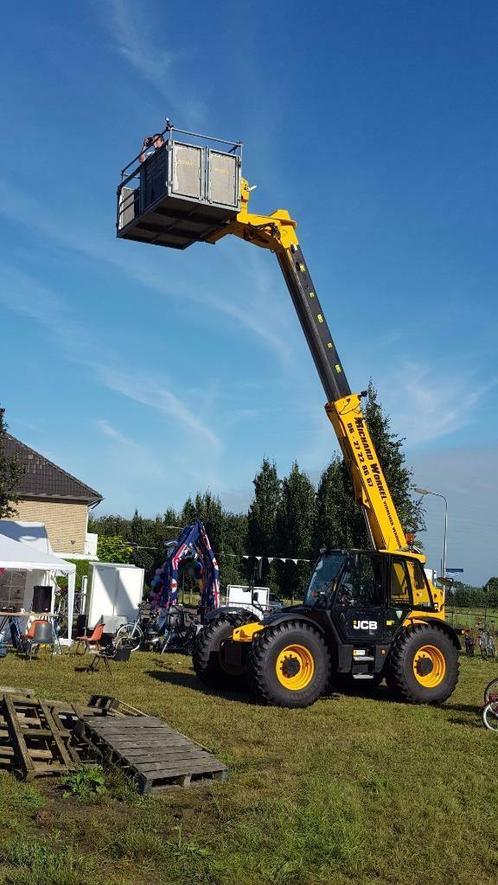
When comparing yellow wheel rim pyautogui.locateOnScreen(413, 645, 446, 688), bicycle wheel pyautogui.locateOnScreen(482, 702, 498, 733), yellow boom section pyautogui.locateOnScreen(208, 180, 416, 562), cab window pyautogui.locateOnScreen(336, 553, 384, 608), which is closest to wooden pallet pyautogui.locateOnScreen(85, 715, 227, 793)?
bicycle wheel pyautogui.locateOnScreen(482, 702, 498, 733)

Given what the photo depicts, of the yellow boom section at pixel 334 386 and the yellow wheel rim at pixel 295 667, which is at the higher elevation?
the yellow boom section at pixel 334 386

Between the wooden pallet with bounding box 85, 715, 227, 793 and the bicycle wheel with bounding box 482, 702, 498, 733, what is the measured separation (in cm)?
430

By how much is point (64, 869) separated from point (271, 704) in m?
6.73

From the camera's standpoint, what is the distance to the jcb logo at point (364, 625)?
41.2 ft

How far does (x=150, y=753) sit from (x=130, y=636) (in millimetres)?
12258

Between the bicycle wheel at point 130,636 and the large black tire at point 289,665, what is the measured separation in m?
7.42

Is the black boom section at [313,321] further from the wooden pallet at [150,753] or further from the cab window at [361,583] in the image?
the wooden pallet at [150,753]

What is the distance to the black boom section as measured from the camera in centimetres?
1368

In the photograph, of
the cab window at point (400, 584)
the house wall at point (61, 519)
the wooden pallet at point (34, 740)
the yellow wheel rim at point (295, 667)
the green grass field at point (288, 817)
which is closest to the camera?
the green grass field at point (288, 817)

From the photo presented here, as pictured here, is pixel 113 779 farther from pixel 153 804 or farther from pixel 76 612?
pixel 76 612

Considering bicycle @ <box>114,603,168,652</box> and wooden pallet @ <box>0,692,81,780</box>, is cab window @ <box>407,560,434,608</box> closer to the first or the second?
wooden pallet @ <box>0,692,81,780</box>

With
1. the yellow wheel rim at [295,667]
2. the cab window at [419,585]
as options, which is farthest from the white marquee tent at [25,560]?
the cab window at [419,585]

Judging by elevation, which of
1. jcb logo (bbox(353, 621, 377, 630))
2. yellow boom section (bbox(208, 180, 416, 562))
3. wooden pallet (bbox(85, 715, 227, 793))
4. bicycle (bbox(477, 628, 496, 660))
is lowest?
wooden pallet (bbox(85, 715, 227, 793))

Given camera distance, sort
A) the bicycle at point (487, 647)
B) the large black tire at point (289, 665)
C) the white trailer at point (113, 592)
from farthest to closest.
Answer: the white trailer at point (113, 592)
the bicycle at point (487, 647)
the large black tire at point (289, 665)
